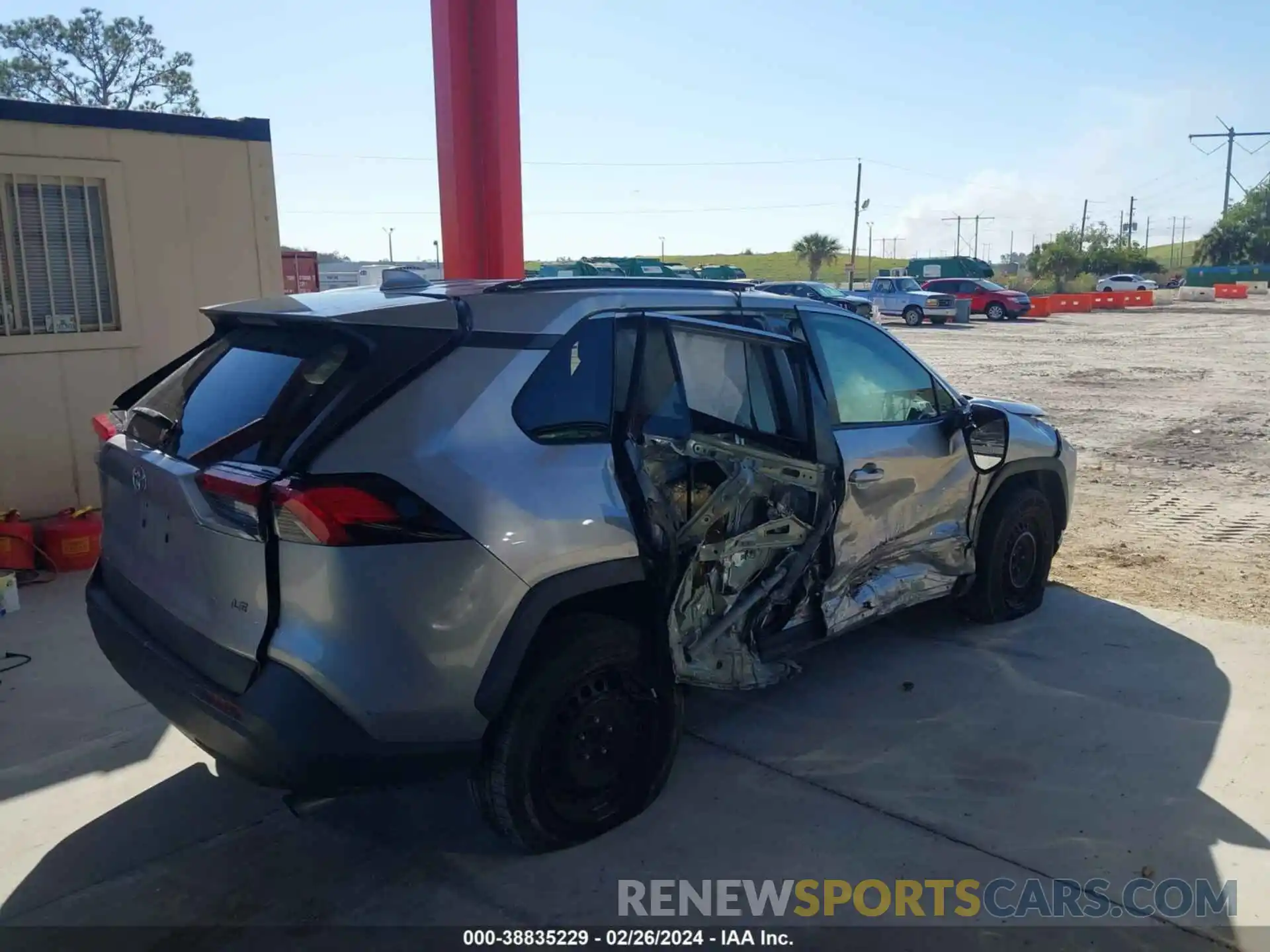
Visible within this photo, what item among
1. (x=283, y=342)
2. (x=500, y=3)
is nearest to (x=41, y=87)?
(x=500, y=3)

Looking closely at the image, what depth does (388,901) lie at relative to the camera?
3156mm

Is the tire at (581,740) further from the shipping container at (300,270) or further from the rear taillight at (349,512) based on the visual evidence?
the shipping container at (300,270)

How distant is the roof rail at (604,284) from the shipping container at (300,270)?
18.1 meters

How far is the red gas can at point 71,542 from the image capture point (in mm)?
6477

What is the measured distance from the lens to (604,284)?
3.67 meters

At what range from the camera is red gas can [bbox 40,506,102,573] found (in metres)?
6.48

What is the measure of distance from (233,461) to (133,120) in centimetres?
546

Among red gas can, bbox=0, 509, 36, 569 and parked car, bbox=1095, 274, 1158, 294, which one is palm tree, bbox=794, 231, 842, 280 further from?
red gas can, bbox=0, 509, 36, 569

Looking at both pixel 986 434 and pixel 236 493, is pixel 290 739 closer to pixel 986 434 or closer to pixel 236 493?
pixel 236 493

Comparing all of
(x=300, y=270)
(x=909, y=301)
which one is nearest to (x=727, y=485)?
(x=300, y=270)

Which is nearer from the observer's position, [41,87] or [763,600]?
[763,600]

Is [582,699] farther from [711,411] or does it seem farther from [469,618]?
[711,411]

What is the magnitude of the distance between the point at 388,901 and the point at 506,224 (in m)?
5.99

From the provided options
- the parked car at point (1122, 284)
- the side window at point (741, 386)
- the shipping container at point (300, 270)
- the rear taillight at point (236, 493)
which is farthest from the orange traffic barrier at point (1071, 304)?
the rear taillight at point (236, 493)
